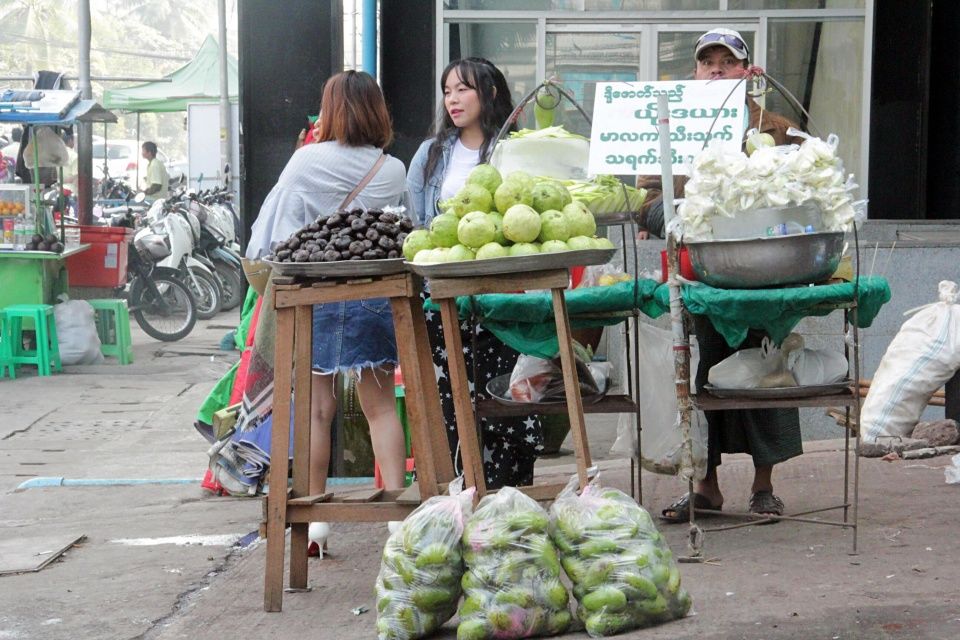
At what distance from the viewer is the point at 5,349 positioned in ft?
35.7

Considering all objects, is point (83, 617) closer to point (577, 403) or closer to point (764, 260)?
point (577, 403)

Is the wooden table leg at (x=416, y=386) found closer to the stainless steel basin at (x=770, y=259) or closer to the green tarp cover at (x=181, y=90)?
the stainless steel basin at (x=770, y=259)

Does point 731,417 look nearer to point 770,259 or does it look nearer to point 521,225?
point 770,259

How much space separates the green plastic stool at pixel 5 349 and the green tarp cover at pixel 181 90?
1533 centimetres

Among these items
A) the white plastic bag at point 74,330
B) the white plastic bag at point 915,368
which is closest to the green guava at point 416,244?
the white plastic bag at point 915,368

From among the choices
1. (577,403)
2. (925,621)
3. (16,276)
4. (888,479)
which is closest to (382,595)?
(577,403)

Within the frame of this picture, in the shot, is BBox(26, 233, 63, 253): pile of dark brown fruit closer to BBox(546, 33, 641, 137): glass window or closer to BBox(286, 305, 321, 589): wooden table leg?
BBox(546, 33, 641, 137): glass window

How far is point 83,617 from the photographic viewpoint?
14.9ft

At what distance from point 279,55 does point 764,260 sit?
3.22 meters

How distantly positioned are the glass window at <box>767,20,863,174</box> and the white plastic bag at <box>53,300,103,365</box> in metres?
6.17

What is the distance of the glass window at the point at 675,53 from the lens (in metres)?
9.77

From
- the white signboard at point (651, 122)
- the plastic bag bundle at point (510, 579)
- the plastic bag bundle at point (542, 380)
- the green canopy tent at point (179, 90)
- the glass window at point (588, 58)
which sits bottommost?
the plastic bag bundle at point (510, 579)

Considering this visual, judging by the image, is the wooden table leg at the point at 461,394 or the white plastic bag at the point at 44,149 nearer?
the wooden table leg at the point at 461,394

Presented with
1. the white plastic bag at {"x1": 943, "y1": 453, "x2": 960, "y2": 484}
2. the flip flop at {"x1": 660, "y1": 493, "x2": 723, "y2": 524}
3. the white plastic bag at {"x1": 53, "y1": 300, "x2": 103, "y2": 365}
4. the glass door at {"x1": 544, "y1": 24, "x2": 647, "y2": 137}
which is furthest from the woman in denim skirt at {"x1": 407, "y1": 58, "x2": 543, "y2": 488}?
the white plastic bag at {"x1": 53, "y1": 300, "x2": 103, "y2": 365}
